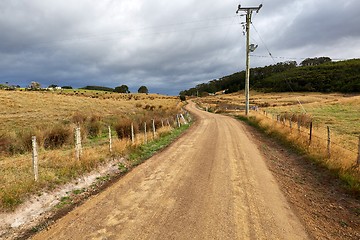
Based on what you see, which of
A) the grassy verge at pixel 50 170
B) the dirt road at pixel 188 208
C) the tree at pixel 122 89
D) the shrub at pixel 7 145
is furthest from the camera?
the tree at pixel 122 89

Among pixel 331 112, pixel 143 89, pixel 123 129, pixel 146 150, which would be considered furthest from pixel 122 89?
pixel 146 150

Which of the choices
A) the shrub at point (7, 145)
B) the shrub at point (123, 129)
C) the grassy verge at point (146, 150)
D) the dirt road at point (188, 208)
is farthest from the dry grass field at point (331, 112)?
the shrub at point (7, 145)

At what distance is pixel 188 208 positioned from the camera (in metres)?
5.92

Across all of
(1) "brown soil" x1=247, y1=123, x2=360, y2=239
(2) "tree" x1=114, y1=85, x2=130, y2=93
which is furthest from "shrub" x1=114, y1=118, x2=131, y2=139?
(2) "tree" x1=114, y1=85, x2=130, y2=93

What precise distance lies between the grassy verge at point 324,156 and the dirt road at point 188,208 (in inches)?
84.9

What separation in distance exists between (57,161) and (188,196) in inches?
196

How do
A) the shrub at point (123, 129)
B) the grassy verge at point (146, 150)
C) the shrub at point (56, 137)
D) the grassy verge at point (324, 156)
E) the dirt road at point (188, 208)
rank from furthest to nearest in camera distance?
the shrub at point (123, 129), the shrub at point (56, 137), the grassy verge at point (146, 150), the grassy verge at point (324, 156), the dirt road at point (188, 208)

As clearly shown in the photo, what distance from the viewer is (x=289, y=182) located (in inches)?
325

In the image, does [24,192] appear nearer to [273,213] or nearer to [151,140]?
[273,213]

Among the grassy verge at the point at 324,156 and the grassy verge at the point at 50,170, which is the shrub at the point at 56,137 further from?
the grassy verge at the point at 324,156

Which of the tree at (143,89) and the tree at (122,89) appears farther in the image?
the tree at (143,89)

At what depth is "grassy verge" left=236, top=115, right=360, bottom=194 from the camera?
7982mm

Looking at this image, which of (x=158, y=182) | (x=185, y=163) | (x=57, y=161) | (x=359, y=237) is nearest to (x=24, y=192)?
(x=57, y=161)

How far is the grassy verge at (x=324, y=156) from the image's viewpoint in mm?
7982
